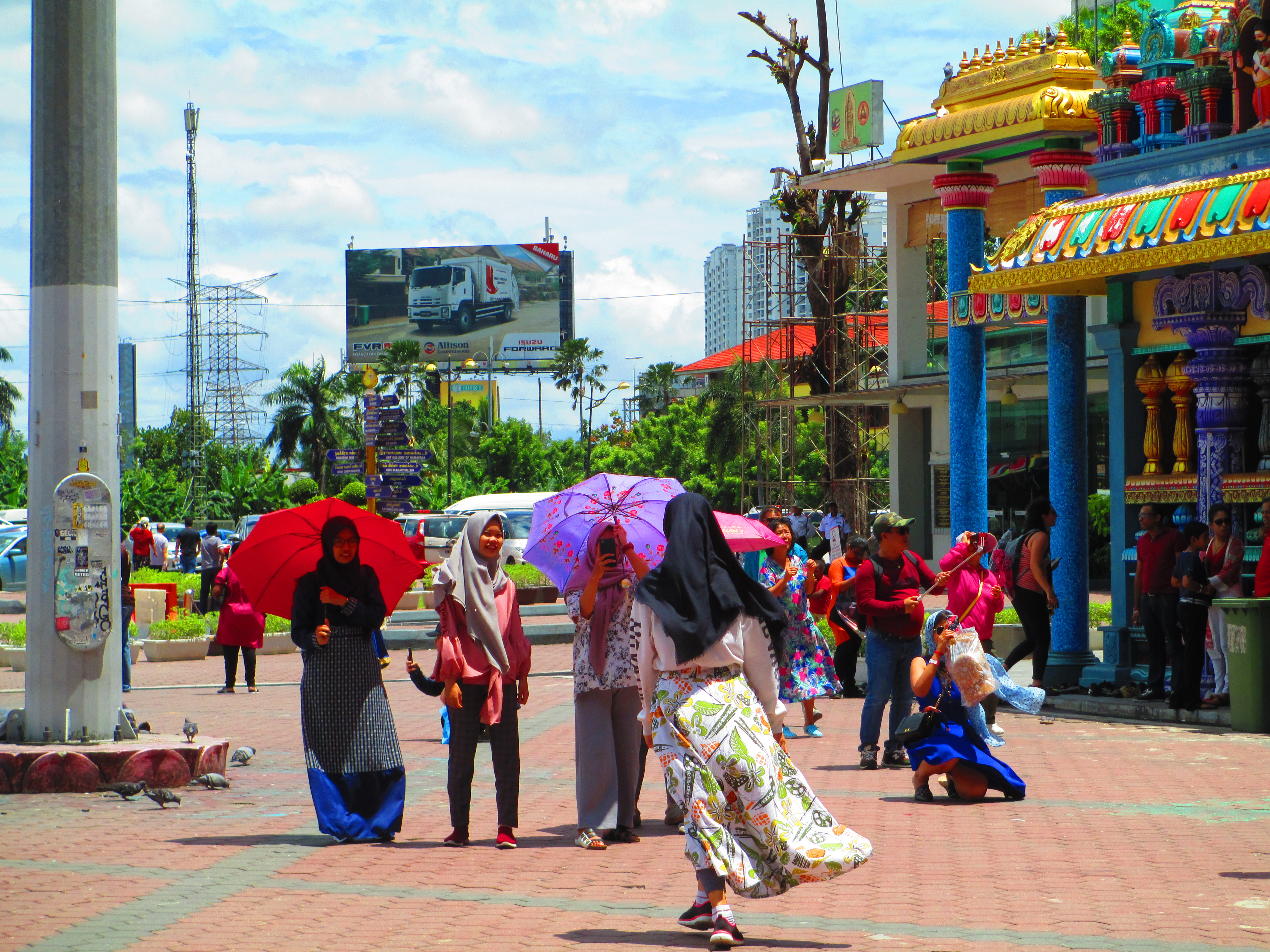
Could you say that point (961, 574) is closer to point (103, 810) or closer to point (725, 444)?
point (103, 810)

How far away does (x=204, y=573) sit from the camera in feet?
82.4

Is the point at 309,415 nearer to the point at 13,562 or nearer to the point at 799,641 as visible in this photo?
the point at 13,562

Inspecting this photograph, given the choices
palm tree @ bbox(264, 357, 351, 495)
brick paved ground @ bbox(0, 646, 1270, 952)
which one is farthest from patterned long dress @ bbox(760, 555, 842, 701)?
palm tree @ bbox(264, 357, 351, 495)

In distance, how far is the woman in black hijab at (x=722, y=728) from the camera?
586 cm

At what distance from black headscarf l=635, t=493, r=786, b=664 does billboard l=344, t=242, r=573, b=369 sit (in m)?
81.7

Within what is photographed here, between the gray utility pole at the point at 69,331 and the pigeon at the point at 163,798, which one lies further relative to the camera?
the gray utility pole at the point at 69,331

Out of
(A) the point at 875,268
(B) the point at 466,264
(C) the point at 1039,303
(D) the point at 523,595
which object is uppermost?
(B) the point at 466,264

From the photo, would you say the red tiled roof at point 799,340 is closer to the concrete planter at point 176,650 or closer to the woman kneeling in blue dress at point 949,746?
the woman kneeling in blue dress at point 949,746

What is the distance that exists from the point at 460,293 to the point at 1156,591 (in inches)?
3025

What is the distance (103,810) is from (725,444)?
54.8 meters

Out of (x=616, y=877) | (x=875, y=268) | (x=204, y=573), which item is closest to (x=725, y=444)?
(x=875, y=268)

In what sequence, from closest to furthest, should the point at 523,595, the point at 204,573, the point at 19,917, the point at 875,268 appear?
1. the point at 19,917
2. the point at 204,573
3. the point at 523,595
4. the point at 875,268

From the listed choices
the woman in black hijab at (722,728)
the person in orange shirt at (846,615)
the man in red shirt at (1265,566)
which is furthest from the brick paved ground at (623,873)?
the man in red shirt at (1265,566)

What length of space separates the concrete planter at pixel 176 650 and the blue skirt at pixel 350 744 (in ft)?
46.5
